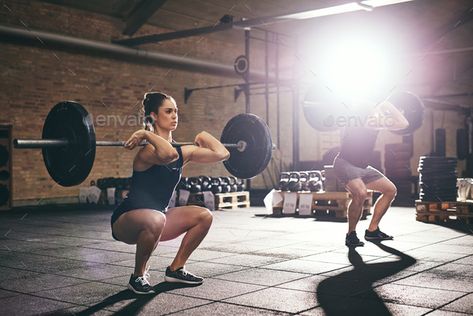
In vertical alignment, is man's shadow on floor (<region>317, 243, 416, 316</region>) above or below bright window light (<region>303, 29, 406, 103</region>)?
below

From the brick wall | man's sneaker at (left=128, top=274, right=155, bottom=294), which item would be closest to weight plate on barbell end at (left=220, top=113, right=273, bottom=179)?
man's sneaker at (left=128, top=274, right=155, bottom=294)

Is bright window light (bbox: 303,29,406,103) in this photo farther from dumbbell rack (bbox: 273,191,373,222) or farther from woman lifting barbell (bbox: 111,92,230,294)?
woman lifting barbell (bbox: 111,92,230,294)

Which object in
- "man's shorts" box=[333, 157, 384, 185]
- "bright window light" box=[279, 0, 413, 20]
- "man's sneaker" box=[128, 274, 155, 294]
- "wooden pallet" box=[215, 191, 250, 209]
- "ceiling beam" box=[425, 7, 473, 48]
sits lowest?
"wooden pallet" box=[215, 191, 250, 209]

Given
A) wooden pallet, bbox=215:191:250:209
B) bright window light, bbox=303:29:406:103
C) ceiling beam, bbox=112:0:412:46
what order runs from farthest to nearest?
bright window light, bbox=303:29:406:103 < wooden pallet, bbox=215:191:250:209 < ceiling beam, bbox=112:0:412:46

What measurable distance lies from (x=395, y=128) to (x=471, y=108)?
1099 cm

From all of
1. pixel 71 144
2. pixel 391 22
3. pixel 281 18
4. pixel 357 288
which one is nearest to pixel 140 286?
pixel 71 144

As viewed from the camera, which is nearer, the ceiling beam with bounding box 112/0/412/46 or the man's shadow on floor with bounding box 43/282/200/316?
the man's shadow on floor with bounding box 43/282/200/316

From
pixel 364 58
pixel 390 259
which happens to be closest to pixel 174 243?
pixel 390 259

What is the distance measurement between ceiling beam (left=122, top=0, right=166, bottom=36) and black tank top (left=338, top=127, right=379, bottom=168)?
22.2ft

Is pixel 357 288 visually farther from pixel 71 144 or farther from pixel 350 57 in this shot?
pixel 350 57

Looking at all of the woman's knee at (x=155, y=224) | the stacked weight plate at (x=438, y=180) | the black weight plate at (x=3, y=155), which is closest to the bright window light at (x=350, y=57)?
the stacked weight plate at (x=438, y=180)

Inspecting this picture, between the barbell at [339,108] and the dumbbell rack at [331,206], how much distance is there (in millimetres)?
1047

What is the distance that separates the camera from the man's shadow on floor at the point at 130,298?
298 centimetres

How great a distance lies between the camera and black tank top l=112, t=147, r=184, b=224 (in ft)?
10.9
